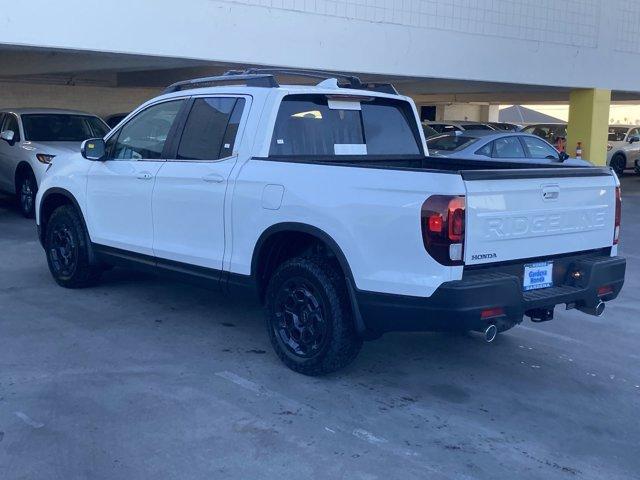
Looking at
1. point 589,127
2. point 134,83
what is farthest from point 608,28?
point 134,83

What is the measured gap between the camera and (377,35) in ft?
47.4

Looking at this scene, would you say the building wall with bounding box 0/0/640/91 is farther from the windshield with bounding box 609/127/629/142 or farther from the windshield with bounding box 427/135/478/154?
the windshield with bounding box 609/127/629/142

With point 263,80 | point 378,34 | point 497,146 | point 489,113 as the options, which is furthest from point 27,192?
point 489,113

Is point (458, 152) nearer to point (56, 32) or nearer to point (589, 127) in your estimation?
point (56, 32)

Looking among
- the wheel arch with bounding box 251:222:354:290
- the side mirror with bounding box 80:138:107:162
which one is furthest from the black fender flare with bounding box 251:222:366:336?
the side mirror with bounding box 80:138:107:162

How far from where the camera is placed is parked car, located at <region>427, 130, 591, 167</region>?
13.3 metres

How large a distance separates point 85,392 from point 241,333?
5.59 ft

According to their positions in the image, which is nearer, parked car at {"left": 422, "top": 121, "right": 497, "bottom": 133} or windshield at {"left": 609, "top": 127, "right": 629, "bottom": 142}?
parked car at {"left": 422, "top": 121, "right": 497, "bottom": 133}

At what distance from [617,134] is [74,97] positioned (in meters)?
16.1

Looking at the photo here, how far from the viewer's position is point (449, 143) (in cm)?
1381

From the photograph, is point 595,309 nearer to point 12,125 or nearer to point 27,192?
point 27,192

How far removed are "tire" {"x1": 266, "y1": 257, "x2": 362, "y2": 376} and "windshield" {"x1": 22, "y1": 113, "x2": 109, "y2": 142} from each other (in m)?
8.73

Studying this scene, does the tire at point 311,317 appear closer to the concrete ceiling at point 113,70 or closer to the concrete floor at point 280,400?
Answer: the concrete floor at point 280,400

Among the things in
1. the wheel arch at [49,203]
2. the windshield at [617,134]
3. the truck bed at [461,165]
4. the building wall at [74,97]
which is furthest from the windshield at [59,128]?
the windshield at [617,134]
